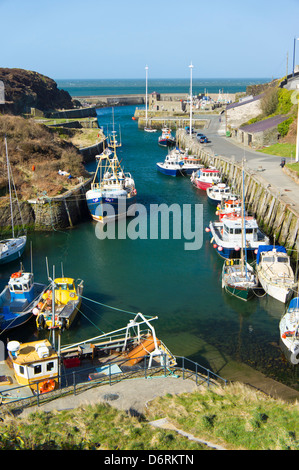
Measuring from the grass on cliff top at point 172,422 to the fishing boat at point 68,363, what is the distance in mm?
2067

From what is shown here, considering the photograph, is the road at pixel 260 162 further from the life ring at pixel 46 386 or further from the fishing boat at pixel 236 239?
the life ring at pixel 46 386

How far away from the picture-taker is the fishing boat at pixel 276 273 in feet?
84.4

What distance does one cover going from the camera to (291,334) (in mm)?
21188

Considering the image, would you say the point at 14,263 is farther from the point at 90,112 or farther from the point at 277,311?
the point at 90,112

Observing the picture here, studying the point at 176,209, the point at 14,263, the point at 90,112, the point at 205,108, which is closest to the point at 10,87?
the point at 90,112

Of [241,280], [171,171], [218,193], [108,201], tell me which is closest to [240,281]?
[241,280]

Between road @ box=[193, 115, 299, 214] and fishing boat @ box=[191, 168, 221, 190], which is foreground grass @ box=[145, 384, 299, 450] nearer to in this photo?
road @ box=[193, 115, 299, 214]

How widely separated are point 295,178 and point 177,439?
106 feet

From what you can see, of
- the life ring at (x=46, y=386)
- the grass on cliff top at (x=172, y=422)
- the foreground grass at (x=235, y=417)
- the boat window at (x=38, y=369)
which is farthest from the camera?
the boat window at (x=38, y=369)

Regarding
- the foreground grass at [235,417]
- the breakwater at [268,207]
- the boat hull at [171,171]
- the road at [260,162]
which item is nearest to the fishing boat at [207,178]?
the breakwater at [268,207]

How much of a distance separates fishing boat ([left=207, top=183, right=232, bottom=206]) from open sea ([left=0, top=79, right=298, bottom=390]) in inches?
120

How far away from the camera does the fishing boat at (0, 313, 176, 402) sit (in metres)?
16.4

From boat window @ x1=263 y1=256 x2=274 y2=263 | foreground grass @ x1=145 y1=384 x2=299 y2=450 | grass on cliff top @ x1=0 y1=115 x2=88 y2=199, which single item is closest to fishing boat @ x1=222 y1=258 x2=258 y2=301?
boat window @ x1=263 y1=256 x2=274 y2=263

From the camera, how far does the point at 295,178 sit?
4025 centimetres
